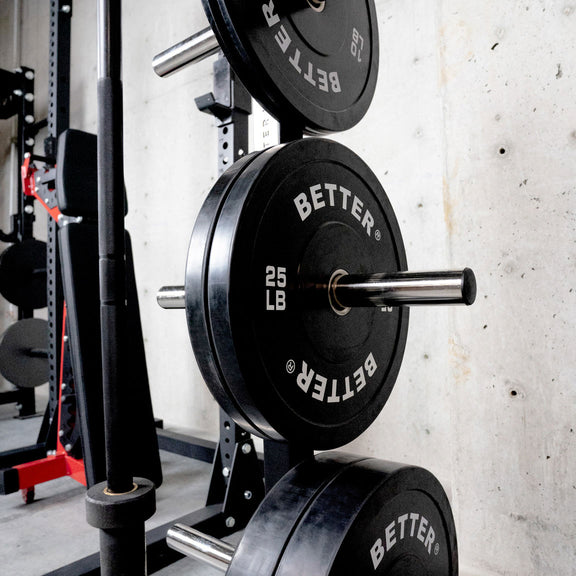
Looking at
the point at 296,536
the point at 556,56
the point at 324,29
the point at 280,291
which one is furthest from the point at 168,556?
the point at 556,56

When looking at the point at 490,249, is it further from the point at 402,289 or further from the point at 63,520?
the point at 63,520

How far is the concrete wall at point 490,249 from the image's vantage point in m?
1.09

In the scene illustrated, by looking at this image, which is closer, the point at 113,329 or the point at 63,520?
the point at 113,329

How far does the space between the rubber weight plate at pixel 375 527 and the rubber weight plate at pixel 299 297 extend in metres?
0.09

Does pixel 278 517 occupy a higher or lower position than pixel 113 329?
lower

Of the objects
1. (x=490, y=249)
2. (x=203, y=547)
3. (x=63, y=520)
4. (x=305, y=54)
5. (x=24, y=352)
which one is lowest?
(x=63, y=520)

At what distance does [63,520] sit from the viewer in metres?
1.55

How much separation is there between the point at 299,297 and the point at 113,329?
0.26 m

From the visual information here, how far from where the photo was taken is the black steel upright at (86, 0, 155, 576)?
0.52 meters

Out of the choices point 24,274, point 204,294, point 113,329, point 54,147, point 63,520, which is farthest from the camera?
point 24,274

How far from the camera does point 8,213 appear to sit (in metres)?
3.63

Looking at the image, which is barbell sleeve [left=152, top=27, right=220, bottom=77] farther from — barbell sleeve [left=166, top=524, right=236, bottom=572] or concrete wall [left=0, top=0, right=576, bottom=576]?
barbell sleeve [left=166, top=524, right=236, bottom=572]

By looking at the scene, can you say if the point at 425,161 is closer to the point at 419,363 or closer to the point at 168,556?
the point at 419,363

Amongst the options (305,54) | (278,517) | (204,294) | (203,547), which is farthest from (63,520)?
(305,54)
